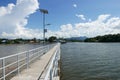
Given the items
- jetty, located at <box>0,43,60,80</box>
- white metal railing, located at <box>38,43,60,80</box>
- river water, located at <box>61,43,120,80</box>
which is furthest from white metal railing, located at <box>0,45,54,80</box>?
river water, located at <box>61,43,120,80</box>

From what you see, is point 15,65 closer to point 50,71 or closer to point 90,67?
point 90,67

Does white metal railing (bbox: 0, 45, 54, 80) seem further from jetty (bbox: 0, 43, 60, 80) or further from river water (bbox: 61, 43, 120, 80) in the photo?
river water (bbox: 61, 43, 120, 80)

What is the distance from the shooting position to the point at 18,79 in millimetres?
10656

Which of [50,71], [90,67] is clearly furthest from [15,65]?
[50,71]

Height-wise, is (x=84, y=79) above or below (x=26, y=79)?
below

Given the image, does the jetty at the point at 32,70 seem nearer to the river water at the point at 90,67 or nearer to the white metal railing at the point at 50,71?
the white metal railing at the point at 50,71

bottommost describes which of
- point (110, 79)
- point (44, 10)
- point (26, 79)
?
point (110, 79)

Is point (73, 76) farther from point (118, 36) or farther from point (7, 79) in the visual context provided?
point (118, 36)

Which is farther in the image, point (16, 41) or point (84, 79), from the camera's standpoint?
point (16, 41)

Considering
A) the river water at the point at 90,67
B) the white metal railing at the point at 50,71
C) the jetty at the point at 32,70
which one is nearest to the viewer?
the white metal railing at the point at 50,71

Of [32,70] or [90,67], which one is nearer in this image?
[32,70]

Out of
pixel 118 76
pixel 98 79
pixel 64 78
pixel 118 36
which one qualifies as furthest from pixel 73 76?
pixel 118 36

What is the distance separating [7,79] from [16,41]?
179939mm

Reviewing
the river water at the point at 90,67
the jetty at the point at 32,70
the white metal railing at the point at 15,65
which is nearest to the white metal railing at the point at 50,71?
the jetty at the point at 32,70
